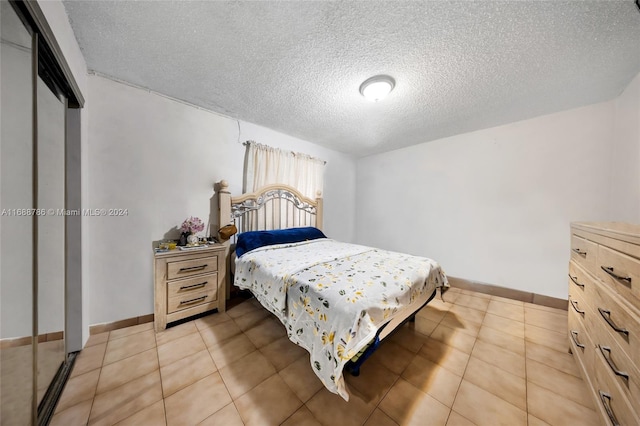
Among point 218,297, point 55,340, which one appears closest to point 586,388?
point 218,297

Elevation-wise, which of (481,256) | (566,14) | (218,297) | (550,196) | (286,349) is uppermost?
(566,14)

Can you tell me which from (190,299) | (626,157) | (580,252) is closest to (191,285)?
(190,299)

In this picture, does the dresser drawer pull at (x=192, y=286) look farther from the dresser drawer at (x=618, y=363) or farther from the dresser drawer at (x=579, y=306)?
the dresser drawer at (x=579, y=306)

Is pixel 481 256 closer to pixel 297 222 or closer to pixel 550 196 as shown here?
pixel 550 196

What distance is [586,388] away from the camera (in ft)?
4.09

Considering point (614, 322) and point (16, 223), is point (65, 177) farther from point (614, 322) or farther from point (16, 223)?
point (614, 322)

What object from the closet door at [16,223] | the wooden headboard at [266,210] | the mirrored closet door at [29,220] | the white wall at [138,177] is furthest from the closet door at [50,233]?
the wooden headboard at [266,210]

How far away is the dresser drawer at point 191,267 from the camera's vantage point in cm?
183

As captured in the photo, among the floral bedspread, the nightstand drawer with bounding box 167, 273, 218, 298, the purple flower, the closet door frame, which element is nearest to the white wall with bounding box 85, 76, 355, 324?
the purple flower

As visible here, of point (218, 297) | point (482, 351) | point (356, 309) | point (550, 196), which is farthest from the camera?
point (550, 196)

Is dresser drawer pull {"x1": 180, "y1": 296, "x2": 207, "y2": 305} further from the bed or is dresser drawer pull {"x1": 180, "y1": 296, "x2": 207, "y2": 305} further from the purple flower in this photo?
the purple flower

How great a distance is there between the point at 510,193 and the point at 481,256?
916 millimetres

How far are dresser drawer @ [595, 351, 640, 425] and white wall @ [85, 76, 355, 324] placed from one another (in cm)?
312

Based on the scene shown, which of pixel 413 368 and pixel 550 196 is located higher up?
pixel 550 196
